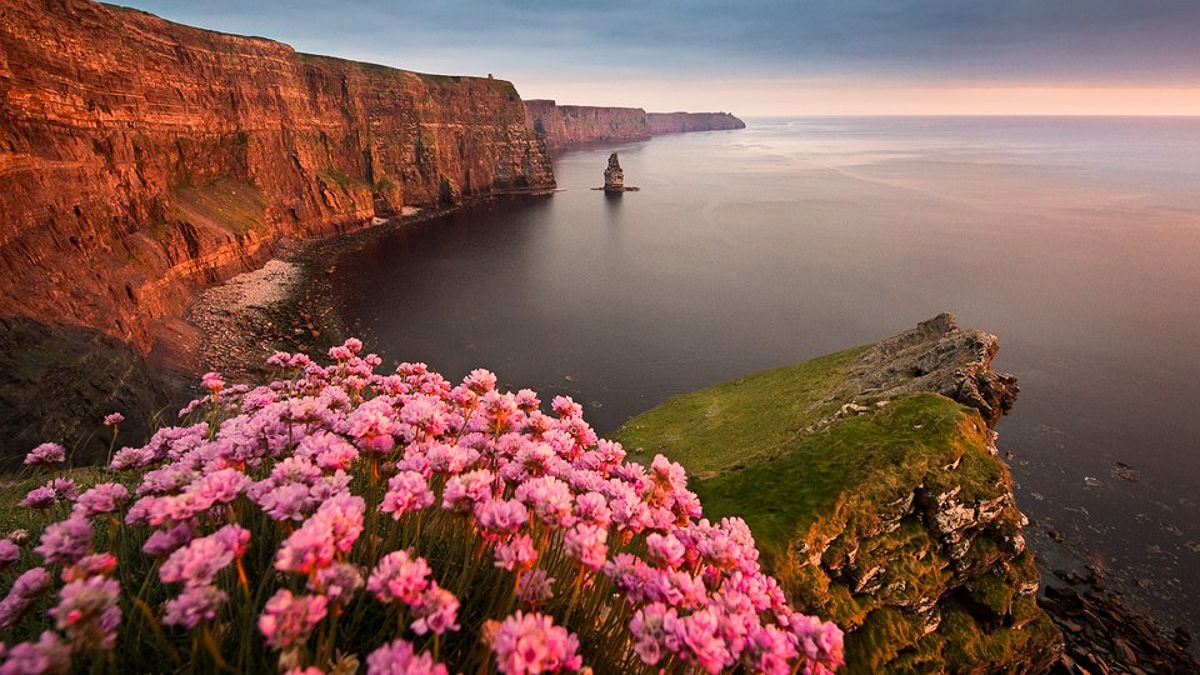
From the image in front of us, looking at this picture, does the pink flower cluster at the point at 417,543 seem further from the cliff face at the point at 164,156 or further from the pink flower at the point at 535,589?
the cliff face at the point at 164,156

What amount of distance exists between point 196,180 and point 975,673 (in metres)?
69.7

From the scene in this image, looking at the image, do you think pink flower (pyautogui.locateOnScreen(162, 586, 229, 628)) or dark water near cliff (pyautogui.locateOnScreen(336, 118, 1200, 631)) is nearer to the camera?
pink flower (pyautogui.locateOnScreen(162, 586, 229, 628))

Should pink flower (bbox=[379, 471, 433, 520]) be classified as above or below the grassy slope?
above

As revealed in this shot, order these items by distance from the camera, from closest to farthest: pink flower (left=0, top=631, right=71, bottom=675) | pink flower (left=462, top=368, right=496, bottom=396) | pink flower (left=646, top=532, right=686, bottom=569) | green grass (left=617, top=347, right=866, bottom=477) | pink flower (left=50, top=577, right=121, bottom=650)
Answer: pink flower (left=0, top=631, right=71, bottom=675) → pink flower (left=50, top=577, right=121, bottom=650) → pink flower (left=646, top=532, right=686, bottom=569) → pink flower (left=462, top=368, right=496, bottom=396) → green grass (left=617, top=347, right=866, bottom=477)

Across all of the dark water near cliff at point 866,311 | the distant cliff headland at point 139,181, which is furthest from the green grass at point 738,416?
the distant cliff headland at point 139,181

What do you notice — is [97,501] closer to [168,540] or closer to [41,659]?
[168,540]

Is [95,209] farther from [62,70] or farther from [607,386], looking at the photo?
[607,386]

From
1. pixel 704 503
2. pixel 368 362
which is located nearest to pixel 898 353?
pixel 704 503

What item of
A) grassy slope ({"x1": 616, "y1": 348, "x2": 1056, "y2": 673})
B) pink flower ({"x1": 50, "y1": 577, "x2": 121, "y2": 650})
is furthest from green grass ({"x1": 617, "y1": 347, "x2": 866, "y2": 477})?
pink flower ({"x1": 50, "y1": 577, "x2": 121, "y2": 650})

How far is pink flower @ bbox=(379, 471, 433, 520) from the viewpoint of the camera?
3.79 metres

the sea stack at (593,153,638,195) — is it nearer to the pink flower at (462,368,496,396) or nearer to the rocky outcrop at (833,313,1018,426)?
the rocky outcrop at (833,313,1018,426)

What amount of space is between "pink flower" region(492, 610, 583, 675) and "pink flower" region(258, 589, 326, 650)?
35.8 inches

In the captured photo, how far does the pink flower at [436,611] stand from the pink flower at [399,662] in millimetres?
184

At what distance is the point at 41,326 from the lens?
25062 millimetres
